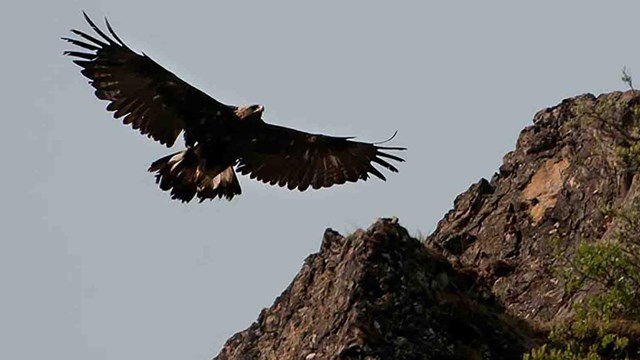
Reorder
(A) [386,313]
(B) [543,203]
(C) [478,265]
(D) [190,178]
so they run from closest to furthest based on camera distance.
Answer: (A) [386,313]
(D) [190,178]
(C) [478,265]
(B) [543,203]

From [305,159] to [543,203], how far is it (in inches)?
127

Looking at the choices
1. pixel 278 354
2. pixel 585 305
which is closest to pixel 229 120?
pixel 278 354

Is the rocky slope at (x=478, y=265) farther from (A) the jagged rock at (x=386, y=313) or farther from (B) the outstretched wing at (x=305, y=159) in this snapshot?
(B) the outstretched wing at (x=305, y=159)

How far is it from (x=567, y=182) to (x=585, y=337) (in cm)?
497

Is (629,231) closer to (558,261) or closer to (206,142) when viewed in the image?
(558,261)

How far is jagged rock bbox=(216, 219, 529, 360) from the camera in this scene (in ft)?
56.6

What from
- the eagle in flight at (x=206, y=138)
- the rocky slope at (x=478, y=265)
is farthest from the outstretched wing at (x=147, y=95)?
the rocky slope at (x=478, y=265)

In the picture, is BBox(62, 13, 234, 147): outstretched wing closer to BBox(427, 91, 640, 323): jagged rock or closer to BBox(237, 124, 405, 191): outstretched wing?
BBox(237, 124, 405, 191): outstretched wing

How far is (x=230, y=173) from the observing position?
21.6 metres

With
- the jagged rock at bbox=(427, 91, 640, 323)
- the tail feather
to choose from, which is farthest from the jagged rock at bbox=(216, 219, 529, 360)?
the tail feather

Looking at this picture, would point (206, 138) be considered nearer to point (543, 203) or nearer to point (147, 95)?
point (147, 95)

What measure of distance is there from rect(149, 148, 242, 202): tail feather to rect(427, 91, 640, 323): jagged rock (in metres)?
2.79

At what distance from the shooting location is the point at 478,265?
21.4 metres

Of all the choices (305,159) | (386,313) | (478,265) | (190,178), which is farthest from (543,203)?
(386,313)
